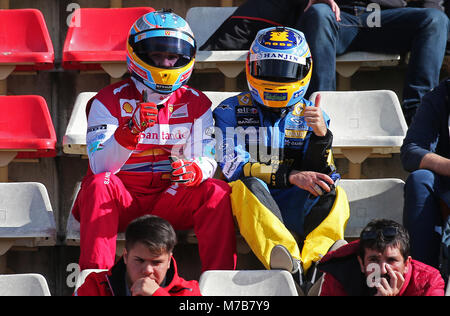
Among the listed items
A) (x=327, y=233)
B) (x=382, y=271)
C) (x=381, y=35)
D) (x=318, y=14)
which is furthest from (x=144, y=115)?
(x=381, y=35)

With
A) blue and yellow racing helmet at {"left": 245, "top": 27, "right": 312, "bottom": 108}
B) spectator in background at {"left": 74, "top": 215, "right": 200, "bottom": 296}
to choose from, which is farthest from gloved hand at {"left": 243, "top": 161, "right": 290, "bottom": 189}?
spectator in background at {"left": 74, "top": 215, "right": 200, "bottom": 296}

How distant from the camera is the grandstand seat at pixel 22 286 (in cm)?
304

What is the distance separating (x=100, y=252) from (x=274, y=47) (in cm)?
130

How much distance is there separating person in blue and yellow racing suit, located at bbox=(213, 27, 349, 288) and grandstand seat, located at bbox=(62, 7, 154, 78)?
3.83 ft

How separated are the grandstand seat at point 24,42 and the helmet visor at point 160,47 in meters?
1.09

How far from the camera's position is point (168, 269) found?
303 cm

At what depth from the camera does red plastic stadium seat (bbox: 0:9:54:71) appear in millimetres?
4930

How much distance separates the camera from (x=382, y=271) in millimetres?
2992

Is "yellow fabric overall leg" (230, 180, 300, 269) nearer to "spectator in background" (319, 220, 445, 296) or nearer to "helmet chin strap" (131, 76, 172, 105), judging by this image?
"spectator in background" (319, 220, 445, 296)

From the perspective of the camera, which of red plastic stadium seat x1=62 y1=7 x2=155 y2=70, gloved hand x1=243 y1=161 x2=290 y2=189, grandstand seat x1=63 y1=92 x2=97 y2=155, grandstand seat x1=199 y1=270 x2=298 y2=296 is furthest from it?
red plastic stadium seat x1=62 y1=7 x2=155 y2=70

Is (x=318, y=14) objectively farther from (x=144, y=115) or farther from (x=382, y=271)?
(x=382, y=271)

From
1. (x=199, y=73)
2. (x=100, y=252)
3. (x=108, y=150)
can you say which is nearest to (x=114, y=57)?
(x=199, y=73)

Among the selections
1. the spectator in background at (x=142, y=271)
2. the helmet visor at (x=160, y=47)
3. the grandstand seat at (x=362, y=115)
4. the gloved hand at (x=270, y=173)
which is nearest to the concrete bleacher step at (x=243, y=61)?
the grandstand seat at (x=362, y=115)
